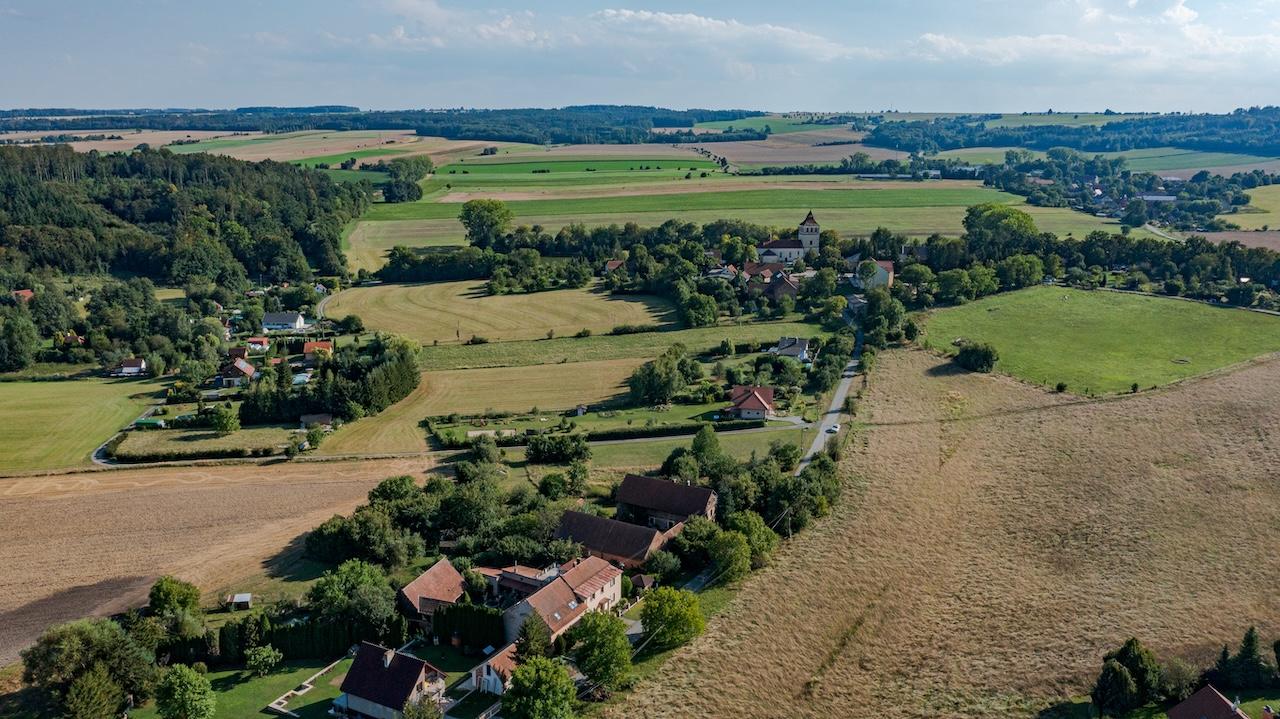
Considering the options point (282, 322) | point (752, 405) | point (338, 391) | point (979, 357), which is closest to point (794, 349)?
point (752, 405)

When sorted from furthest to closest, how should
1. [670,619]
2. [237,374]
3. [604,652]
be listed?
[237,374] < [670,619] < [604,652]

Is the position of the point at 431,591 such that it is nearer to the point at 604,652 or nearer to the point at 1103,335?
the point at 604,652

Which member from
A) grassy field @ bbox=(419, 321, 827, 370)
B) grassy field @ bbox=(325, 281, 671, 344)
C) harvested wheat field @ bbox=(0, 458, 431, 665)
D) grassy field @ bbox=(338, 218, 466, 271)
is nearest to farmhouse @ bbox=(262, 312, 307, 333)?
grassy field @ bbox=(325, 281, 671, 344)

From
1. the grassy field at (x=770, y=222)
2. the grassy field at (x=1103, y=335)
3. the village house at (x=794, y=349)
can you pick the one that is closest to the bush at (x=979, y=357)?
the grassy field at (x=1103, y=335)

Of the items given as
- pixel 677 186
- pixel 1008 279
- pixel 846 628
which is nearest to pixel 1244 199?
pixel 1008 279

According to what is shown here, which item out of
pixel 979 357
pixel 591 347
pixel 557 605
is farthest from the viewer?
pixel 591 347
